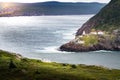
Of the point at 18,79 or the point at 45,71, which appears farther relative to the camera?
the point at 45,71

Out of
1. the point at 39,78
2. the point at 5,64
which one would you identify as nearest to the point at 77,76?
the point at 39,78

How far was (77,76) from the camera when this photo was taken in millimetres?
108438

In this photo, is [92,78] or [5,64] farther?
[5,64]

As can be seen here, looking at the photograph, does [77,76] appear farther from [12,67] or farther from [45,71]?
[12,67]

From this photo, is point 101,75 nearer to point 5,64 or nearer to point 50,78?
point 50,78

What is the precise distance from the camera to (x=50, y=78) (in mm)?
103438

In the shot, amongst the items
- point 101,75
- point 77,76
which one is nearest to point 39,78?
point 77,76

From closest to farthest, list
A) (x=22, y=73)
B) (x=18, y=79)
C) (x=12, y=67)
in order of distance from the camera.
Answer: (x=18, y=79) < (x=22, y=73) < (x=12, y=67)

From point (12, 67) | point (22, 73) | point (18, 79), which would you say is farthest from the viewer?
point (12, 67)

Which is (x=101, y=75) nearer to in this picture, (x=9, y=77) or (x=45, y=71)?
(x=45, y=71)

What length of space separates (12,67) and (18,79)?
48.9 ft

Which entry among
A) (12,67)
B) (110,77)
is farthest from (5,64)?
(110,77)

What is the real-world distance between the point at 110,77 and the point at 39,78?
23.1 m

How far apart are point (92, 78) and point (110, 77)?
9.61 m
